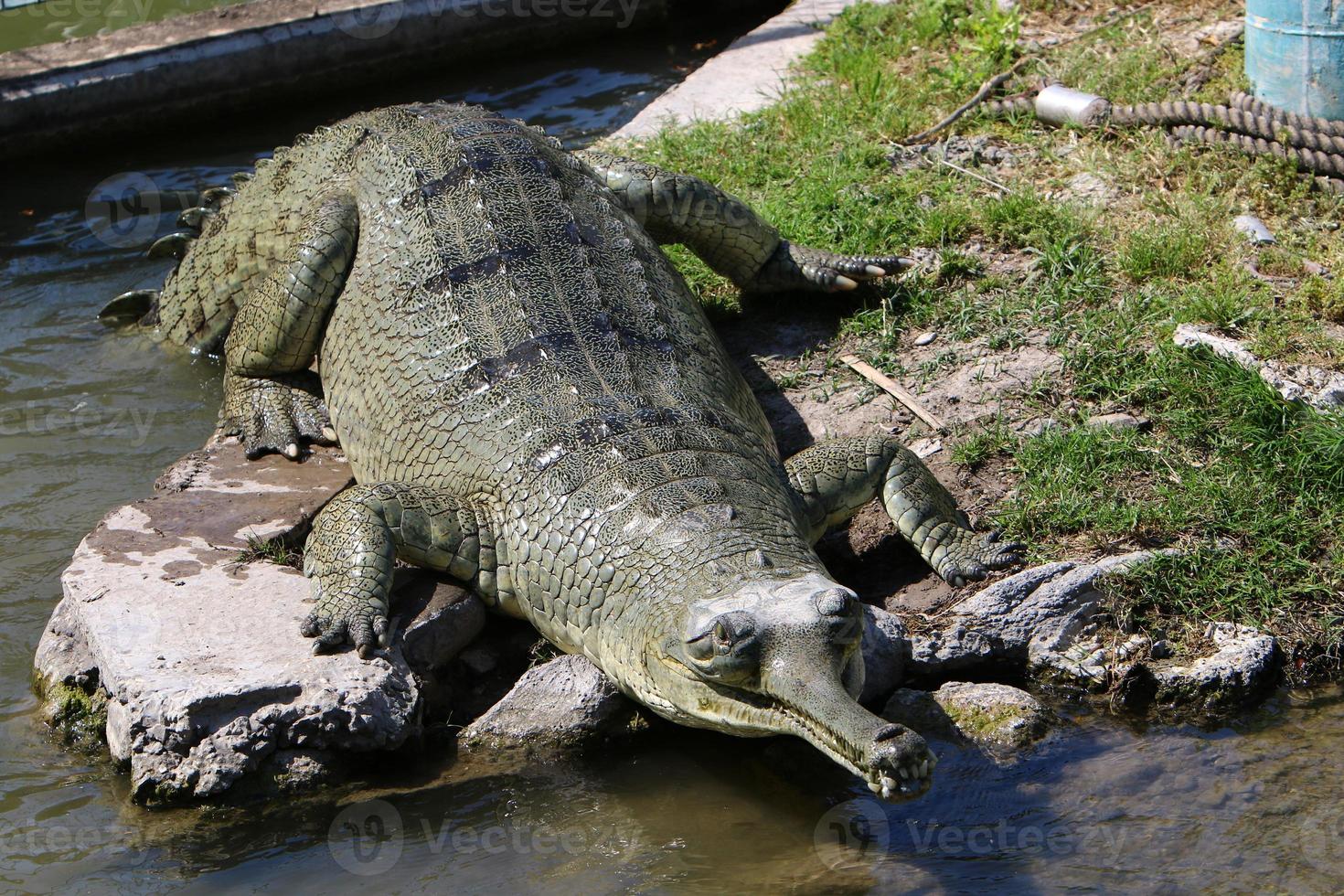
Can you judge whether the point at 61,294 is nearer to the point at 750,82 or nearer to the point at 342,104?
the point at 342,104

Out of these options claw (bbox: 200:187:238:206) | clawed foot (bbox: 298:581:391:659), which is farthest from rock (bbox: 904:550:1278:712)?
claw (bbox: 200:187:238:206)

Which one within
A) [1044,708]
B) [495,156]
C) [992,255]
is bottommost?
[1044,708]

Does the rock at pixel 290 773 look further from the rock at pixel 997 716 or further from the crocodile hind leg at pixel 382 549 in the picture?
the rock at pixel 997 716

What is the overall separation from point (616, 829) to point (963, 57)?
17.8ft

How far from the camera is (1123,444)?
Answer: 4.75m

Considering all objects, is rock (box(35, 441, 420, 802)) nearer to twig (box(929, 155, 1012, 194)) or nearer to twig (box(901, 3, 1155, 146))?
twig (box(929, 155, 1012, 194))

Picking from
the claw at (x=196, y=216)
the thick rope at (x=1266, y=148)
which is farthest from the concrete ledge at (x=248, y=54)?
the thick rope at (x=1266, y=148)


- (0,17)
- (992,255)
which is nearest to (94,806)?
(992,255)

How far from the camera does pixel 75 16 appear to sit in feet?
37.3
